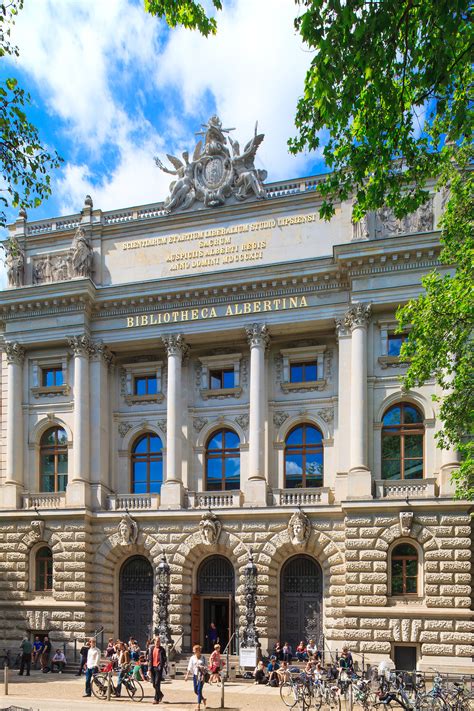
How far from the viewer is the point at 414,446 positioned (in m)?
31.8

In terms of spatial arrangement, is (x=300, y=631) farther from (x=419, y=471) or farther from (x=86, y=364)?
(x=86, y=364)

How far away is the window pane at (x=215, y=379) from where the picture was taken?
119 feet

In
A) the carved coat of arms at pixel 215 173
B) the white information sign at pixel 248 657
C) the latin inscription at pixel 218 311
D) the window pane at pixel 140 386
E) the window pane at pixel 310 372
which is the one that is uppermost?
the carved coat of arms at pixel 215 173

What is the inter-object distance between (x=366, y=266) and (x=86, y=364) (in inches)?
508

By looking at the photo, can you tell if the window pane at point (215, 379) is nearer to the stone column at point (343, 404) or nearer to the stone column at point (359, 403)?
the stone column at point (343, 404)

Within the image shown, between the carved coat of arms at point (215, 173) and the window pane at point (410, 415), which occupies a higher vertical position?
the carved coat of arms at point (215, 173)

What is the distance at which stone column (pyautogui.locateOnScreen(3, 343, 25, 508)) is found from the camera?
118 ft

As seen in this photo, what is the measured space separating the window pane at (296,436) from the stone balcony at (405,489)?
14.8 feet

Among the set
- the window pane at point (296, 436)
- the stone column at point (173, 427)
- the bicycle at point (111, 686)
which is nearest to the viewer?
the bicycle at point (111, 686)

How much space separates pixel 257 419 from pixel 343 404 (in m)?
3.62

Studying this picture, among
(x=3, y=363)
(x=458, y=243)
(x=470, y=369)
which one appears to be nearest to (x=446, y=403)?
(x=470, y=369)

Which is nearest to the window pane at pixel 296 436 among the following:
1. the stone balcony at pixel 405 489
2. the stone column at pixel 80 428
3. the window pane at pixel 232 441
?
the window pane at pixel 232 441

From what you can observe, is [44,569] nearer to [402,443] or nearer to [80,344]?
[80,344]

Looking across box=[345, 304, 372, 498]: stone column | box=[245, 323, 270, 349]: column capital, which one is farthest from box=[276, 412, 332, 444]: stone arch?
box=[245, 323, 270, 349]: column capital
